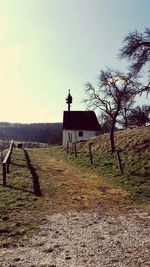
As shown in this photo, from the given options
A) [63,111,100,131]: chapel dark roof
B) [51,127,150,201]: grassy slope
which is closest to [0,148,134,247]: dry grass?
[51,127,150,201]: grassy slope

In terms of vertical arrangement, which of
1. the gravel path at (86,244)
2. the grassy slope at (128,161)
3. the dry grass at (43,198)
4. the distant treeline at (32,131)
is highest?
the distant treeline at (32,131)

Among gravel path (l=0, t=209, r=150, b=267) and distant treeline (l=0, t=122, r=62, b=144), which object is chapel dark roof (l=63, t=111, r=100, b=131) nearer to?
distant treeline (l=0, t=122, r=62, b=144)

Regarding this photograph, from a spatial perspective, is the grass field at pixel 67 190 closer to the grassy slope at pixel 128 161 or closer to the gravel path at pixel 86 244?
the grassy slope at pixel 128 161

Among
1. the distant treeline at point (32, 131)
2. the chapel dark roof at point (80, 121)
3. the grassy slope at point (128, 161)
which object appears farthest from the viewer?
the distant treeline at point (32, 131)

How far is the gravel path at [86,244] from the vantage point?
911 centimetres

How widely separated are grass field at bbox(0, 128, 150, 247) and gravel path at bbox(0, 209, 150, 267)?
64 cm

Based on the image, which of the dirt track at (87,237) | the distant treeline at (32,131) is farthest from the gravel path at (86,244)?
the distant treeline at (32,131)

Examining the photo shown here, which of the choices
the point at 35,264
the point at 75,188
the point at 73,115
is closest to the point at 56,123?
the point at 73,115

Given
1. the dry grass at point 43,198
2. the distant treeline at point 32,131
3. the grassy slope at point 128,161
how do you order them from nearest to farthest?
the dry grass at point 43,198, the grassy slope at point 128,161, the distant treeline at point 32,131

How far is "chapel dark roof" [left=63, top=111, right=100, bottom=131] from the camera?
75.4 metres

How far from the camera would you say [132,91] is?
94.6ft

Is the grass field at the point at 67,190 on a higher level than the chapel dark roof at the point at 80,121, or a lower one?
lower

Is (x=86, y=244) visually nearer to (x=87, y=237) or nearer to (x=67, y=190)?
(x=87, y=237)

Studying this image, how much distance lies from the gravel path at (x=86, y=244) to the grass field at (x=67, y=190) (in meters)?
0.64
